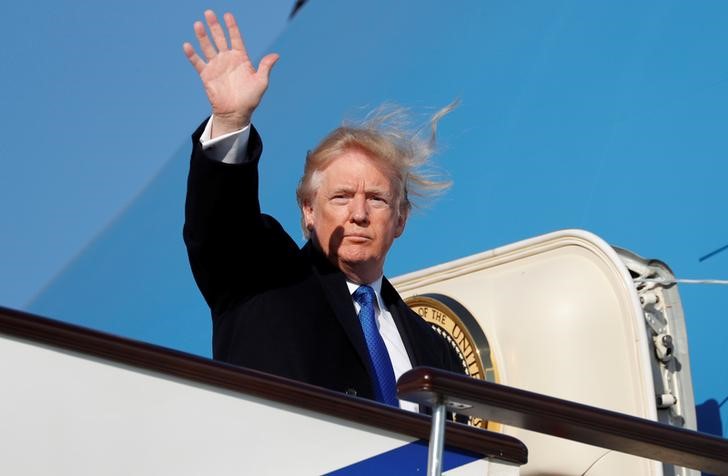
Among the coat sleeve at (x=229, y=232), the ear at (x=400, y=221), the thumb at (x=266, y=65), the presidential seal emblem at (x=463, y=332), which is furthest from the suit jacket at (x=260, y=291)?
the presidential seal emblem at (x=463, y=332)

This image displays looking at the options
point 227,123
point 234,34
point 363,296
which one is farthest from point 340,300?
point 234,34

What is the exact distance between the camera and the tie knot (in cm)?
226

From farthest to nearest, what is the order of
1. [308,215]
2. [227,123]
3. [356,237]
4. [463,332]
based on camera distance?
[463,332] < [308,215] < [356,237] < [227,123]

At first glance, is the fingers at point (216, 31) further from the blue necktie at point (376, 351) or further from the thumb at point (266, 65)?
the blue necktie at point (376, 351)

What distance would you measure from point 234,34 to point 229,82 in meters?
0.15

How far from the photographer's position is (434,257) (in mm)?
3666

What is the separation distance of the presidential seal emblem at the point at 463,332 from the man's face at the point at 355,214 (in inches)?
17.1

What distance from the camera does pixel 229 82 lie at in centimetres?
202

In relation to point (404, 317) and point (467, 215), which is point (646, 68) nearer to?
point (467, 215)

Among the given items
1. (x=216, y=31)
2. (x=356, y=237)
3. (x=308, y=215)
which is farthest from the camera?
(x=308, y=215)

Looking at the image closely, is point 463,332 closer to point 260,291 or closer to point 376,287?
point 376,287

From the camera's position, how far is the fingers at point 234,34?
2094mm

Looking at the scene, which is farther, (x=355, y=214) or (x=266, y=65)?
(x=355, y=214)

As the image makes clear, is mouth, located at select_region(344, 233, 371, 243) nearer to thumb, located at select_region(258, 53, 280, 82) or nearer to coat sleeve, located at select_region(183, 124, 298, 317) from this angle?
coat sleeve, located at select_region(183, 124, 298, 317)
